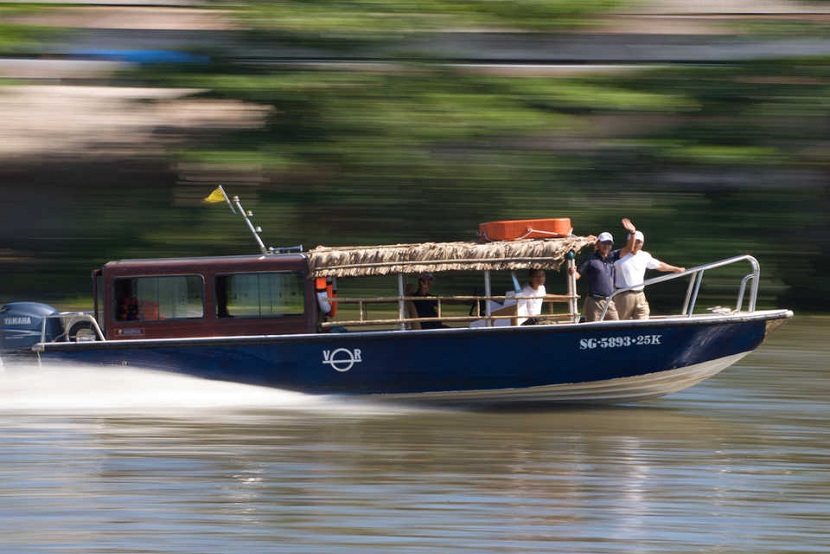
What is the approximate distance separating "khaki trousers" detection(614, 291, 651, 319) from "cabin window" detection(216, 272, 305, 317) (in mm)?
2939

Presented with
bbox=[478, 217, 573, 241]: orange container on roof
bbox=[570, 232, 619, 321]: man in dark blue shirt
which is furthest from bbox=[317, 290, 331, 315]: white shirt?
bbox=[570, 232, 619, 321]: man in dark blue shirt

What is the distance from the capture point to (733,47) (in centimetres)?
2192

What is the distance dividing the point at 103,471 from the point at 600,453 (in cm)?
371

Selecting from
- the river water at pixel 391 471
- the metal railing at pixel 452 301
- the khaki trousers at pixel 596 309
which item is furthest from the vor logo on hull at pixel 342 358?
the khaki trousers at pixel 596 309

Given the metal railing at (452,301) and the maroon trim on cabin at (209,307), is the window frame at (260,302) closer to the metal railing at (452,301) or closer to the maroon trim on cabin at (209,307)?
the maroon trim on cabin at (209,307)

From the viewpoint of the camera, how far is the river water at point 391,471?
26.9 ft

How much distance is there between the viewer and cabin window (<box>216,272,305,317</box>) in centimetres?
1266

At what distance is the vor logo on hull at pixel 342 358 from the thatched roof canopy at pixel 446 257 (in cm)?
69

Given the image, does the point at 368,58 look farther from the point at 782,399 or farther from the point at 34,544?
the point at 34,544

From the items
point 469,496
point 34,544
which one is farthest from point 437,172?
point 34,544

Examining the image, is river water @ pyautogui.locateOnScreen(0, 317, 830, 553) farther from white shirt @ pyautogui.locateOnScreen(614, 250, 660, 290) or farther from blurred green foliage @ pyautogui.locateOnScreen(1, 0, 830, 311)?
blurred green foliage @ pyautogui.locateOnScreen(1, 0, 830, 311)

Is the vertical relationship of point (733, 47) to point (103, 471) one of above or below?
above

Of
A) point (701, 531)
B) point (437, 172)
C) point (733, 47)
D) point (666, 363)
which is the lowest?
point (701, 531)

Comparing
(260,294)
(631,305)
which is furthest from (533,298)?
(260,294)
